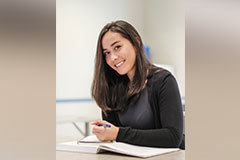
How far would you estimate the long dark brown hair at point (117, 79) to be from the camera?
141 cm

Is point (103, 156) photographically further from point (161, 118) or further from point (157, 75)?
point (157, 75)

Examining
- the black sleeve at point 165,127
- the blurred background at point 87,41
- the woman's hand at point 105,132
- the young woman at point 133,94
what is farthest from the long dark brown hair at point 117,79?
the blurred background at point 87,41

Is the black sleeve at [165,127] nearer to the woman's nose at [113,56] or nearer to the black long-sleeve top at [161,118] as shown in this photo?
the black long-sleeve top at [161,118]

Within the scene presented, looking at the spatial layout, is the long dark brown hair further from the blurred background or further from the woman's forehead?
the blurred background

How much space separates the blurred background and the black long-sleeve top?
1400mm

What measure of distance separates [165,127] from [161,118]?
56 mm

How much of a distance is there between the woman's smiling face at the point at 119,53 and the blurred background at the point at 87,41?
1264mm

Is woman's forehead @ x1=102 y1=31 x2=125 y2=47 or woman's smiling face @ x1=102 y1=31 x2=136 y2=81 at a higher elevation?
woman's forehead @ x1=102 y1=31 x2=125 y2=47

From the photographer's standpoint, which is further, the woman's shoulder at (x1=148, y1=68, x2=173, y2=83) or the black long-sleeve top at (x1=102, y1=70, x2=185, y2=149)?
the woman's shoulder at (x1=148, y1=68, x2=173, y2=83)

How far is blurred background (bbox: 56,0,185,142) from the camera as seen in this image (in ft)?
9.20

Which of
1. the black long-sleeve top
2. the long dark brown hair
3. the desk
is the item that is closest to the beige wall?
the long dark brown hair
